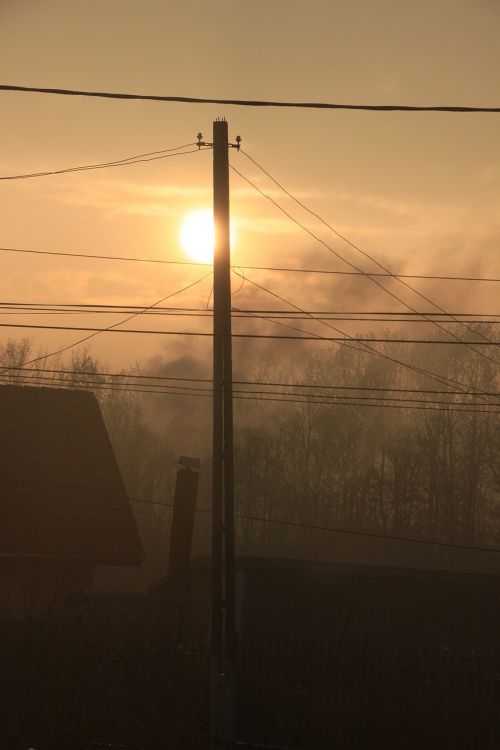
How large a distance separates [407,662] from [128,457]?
5423 centimetres

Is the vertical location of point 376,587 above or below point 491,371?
below

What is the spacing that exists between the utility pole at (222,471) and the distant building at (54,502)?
8450 millimetres

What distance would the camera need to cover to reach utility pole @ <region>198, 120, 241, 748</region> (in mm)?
13719

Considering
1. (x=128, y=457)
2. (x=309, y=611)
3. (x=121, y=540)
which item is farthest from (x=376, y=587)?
(x=128, y=457)

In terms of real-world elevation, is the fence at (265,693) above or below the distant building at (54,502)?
below

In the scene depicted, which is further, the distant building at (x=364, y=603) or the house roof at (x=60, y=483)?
the distant building at (x=364, y=603)

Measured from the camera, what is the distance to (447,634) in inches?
1058

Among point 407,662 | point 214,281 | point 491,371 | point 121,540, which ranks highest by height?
point 491,371

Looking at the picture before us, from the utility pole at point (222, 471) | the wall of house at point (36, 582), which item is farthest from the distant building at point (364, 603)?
the utility pole at point (222, 471)

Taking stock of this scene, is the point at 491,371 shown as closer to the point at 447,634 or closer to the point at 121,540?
the point at 447,634

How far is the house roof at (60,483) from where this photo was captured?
23.8 m

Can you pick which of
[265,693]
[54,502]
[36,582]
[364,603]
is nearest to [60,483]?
[54,502]

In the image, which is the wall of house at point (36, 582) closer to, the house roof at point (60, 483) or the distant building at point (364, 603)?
the house roof at point (60, 483)

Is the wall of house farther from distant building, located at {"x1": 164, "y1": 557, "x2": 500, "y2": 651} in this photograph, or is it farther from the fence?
the fence
